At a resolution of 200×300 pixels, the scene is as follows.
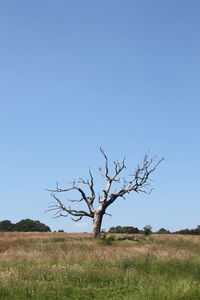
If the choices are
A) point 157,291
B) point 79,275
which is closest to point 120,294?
point 157,291

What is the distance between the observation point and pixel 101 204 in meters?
34.3

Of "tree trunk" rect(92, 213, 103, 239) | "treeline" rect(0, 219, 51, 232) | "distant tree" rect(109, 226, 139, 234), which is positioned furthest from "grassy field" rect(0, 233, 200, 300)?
"treeline" rect(0, 219, 51, 232)

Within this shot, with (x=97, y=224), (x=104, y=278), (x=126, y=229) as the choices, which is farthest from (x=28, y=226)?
(x=104, y=278)

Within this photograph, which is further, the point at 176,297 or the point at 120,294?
the point at 120,294

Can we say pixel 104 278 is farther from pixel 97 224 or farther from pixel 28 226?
pixel 28 226

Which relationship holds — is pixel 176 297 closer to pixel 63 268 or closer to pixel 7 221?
pixel 63 268

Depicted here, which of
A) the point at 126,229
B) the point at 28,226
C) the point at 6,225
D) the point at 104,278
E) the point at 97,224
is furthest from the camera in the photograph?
the point at 6,225

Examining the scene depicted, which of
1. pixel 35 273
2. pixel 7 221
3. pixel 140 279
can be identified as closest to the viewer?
pixel 140 279

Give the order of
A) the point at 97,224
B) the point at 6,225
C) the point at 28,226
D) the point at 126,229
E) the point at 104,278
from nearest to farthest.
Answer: the point at 104,278, the point at 97,224, the point at 126,229, the point at 28,226, the point at 6,225

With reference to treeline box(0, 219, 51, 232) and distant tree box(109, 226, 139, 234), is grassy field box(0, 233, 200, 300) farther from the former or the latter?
treeline box(0, 219, 51, 232)

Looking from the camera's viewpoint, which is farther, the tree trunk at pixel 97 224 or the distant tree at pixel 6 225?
the distant tree at pixel 6 225

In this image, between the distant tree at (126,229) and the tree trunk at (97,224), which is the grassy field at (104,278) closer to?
the tree trunk at (97,224)

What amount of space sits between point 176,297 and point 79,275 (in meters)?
3.78

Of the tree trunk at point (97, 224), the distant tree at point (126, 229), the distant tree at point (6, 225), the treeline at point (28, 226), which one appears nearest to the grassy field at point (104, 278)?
the tree trunk at point (97, 224)
